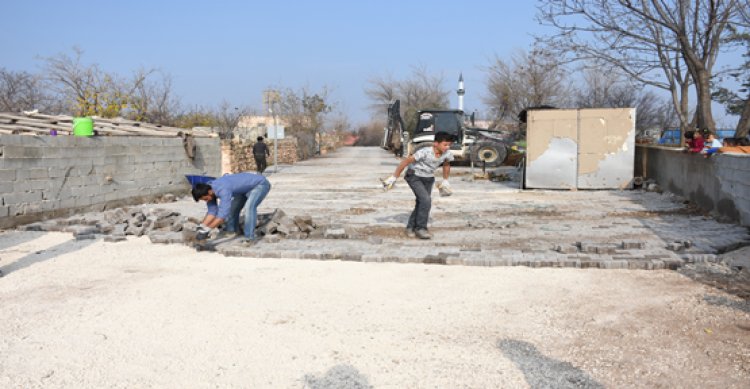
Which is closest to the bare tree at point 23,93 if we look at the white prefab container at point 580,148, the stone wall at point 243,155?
the stone wall at point 243,155

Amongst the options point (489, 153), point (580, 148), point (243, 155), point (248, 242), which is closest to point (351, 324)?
point (248, 242)

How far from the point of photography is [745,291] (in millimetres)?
5777

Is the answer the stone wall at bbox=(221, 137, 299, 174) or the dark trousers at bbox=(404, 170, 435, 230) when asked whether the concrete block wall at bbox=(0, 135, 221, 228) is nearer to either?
the stone wall at bbox=(221, 137, 299, 174)

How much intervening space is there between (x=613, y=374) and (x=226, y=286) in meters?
3.81

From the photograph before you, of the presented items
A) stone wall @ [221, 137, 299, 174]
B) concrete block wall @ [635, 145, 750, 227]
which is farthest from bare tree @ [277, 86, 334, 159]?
concrete block wall @ [635, 145, 750, 227]

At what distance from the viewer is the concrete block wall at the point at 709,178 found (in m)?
9.30

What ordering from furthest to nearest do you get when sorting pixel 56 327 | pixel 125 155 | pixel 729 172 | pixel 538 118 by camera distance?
pixel 538 118
pixel 125 155
pixel 729 172
pixel 56 327

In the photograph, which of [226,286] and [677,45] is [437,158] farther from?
[677,45]

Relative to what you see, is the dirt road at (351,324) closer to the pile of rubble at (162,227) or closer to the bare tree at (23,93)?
the pile of rubble at (162,227)

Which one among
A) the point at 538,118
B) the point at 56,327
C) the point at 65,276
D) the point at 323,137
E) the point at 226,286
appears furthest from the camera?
the point at 323,137

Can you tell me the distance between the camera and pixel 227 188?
7812 millimetres

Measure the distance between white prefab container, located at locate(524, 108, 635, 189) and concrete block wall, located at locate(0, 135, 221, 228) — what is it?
9154mm

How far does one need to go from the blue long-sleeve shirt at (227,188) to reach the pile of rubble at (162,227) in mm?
808

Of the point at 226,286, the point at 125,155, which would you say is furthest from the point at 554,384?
the point at 125,155
